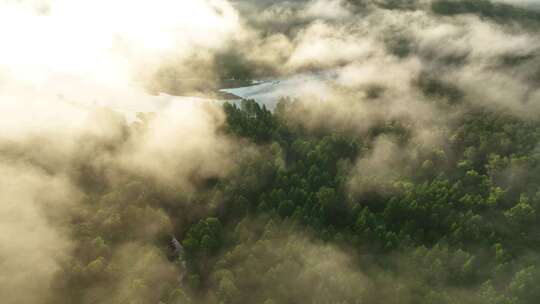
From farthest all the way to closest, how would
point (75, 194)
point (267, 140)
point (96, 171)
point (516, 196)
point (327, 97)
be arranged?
point (327, 97)
point (267, 140)
point (516, 196)
point (96, 171)
point (75, 194)

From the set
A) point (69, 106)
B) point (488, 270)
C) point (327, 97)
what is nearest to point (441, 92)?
point (327, 97)

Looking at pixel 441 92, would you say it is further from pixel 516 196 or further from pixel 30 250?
pixel 30 250

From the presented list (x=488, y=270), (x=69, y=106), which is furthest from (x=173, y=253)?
(x=69, y=106)

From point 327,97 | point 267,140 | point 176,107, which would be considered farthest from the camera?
point 327,97

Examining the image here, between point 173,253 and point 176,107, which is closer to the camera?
point 173,253

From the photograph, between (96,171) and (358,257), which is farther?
(96,171)

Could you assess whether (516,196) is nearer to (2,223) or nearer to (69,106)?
(2,223)

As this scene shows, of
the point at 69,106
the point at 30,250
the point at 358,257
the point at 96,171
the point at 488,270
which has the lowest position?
the point at 488,270

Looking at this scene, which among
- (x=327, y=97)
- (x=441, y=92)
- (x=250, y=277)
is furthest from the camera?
(x=441, y=92)

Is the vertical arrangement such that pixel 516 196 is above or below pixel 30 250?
below
